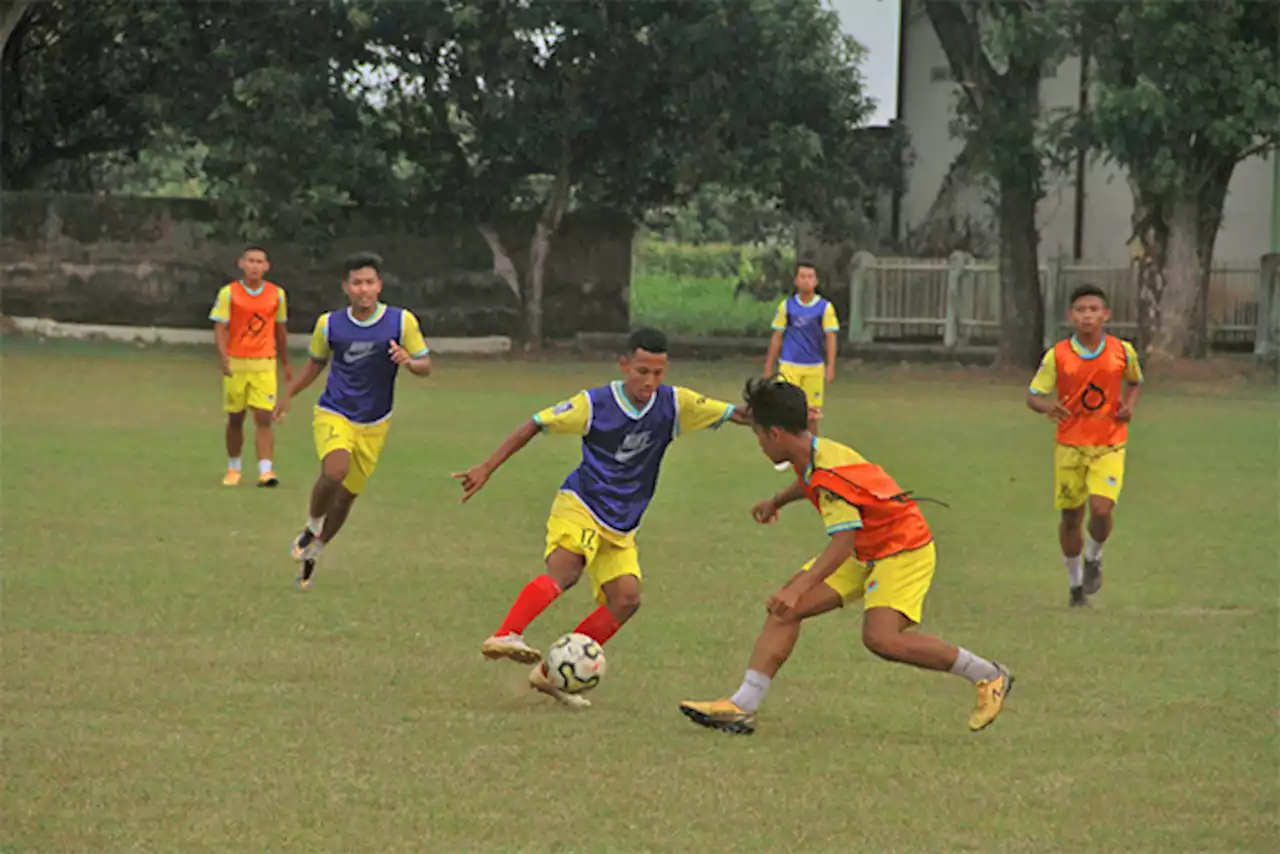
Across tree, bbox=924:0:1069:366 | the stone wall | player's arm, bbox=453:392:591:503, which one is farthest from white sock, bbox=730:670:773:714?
the stone wall

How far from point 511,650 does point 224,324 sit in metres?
8.79

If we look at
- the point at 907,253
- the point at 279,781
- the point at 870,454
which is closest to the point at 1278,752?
the point at 279,781

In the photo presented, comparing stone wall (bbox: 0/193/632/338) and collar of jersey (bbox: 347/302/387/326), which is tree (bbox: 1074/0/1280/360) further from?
collar of jersey (bbox: 347/302/387/326)

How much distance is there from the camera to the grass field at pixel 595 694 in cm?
640


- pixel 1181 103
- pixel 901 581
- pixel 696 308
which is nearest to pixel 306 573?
pixel 901 581

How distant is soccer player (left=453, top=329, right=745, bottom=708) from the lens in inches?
337

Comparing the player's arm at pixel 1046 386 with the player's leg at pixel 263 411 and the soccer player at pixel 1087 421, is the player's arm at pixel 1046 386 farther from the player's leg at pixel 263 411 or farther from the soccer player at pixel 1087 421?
the player's leg at pixel 263 411

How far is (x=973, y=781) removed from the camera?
23.0 feet

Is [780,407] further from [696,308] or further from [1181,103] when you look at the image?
[696,308]

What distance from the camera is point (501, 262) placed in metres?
36.0

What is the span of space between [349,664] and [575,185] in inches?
1086

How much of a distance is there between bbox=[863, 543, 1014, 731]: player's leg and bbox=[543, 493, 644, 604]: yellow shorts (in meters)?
1.26

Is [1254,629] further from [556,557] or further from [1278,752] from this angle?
[556,557]

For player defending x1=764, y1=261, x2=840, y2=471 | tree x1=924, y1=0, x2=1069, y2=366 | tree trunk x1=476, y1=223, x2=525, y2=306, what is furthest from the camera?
tree trunk x1=476, y1=223, x2=525, y2=306
